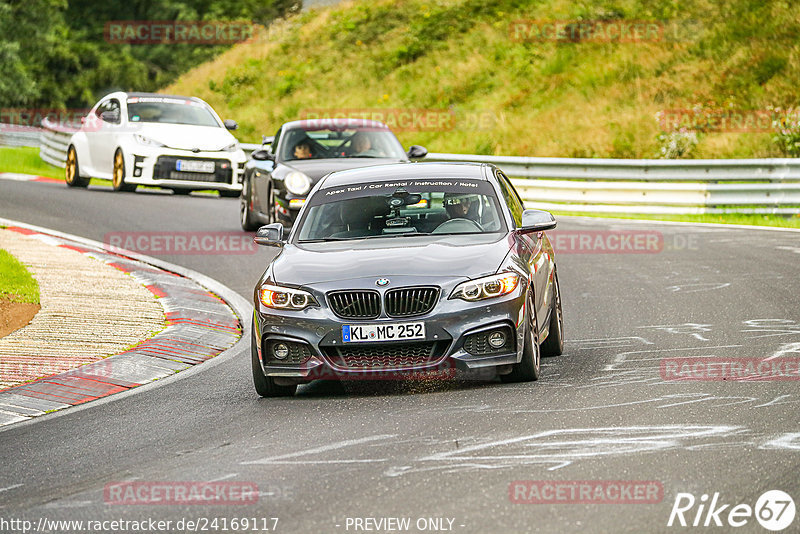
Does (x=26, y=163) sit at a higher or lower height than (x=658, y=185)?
lower

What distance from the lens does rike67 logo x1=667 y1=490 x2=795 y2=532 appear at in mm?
5266

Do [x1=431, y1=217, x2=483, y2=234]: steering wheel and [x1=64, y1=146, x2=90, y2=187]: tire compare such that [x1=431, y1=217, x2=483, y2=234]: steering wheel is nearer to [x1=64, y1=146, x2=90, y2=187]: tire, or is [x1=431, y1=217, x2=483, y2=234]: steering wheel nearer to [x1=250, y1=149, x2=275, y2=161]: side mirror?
[x1=250, y1=149, x2=275, y2=161]: side mirror

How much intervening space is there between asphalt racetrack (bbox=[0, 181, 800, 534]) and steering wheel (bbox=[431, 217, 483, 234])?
3.82ft

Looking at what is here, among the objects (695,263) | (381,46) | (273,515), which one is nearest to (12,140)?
(381,46)

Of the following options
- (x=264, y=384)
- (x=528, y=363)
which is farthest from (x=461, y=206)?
(x=264, y=384)

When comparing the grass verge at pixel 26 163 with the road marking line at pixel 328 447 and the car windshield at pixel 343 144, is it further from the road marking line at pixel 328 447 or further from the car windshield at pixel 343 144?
the road marking line at pixel 328 447

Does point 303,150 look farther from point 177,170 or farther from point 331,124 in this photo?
point 177,170

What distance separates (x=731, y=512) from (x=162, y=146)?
17584 millimetres

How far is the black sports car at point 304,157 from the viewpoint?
17109 millimetres

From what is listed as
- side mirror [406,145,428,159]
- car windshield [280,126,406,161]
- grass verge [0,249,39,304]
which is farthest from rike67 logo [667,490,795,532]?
car windshield [280,126,406,161]

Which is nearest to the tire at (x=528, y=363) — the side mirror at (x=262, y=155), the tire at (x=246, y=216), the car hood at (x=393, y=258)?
the car hood at (x=393, y=258)

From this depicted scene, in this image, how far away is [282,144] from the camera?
1830 centimetres

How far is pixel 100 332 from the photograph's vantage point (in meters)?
11.0

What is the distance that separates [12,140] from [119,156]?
14.6m
